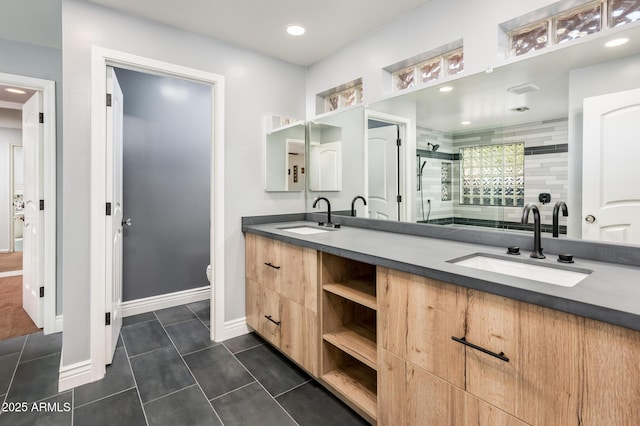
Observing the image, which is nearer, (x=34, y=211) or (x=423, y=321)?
(x=423, y=321)

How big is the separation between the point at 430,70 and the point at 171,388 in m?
2.66

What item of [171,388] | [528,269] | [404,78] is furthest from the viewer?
[404,78]

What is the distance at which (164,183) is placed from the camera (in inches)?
128

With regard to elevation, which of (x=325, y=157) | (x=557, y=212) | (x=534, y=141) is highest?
(x=325, y=157)

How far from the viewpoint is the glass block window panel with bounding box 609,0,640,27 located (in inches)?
54.6

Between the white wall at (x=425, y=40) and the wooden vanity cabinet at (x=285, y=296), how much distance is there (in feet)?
4.48

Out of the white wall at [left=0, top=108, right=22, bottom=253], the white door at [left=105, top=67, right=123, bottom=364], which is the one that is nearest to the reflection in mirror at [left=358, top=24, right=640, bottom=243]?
the white door at [left=105, top=67, right=123, bottom=364]

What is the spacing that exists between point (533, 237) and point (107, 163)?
2.56 m

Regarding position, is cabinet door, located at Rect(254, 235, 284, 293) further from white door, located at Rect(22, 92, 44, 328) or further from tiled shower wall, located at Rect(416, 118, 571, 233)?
white door, located at Rect(22, 92, 44, 328)

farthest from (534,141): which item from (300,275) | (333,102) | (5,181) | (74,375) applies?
(5,181)

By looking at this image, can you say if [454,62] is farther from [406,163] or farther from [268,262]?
[268,262]

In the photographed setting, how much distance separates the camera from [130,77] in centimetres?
302

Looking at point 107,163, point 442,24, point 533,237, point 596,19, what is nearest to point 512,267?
point 533,237

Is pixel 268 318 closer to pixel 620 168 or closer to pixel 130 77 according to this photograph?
pixel 620 168
